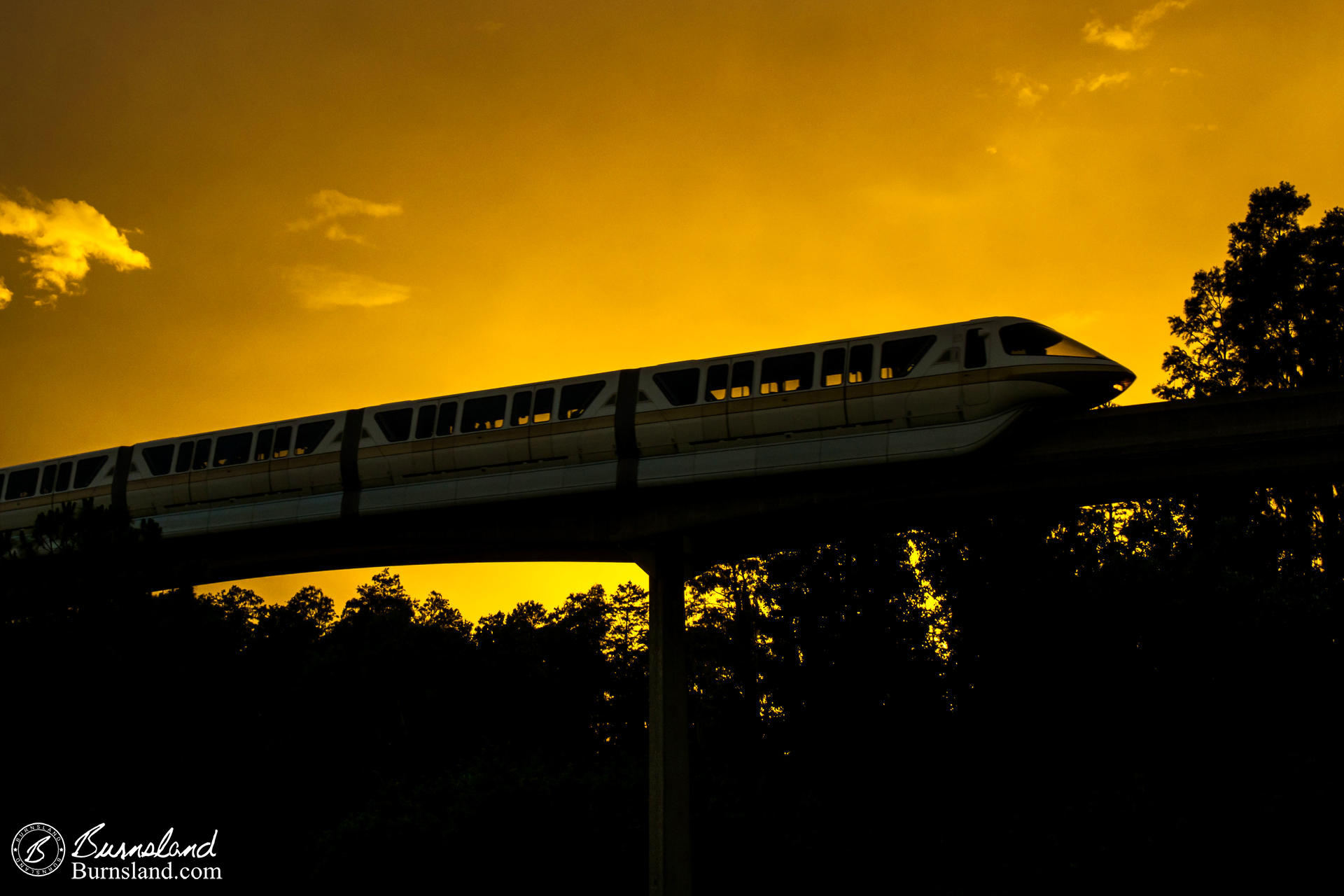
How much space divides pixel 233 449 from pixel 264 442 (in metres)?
1.01

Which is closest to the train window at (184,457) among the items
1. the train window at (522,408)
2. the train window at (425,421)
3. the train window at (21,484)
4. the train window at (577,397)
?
the train window at (21,484)

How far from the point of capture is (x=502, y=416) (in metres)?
26.6

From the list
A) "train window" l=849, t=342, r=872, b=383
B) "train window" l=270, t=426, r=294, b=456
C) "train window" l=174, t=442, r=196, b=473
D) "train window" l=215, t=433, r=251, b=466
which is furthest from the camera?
"train window" l=174, t=442, r=196, b=473

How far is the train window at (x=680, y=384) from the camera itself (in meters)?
24.6

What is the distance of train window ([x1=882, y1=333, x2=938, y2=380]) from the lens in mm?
22281

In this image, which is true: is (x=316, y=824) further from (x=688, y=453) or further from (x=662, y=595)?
(x=688, y=453)

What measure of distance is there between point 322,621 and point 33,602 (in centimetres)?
5496

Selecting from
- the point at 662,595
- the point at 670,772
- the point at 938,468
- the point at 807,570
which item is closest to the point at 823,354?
the point at 938,468

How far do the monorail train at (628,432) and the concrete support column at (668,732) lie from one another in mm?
3763

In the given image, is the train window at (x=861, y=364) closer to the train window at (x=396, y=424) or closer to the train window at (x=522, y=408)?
the train window at (x=522, y=408)

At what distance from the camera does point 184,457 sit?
3139 centimetres

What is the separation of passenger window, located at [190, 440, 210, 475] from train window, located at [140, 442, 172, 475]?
1040 millimetres

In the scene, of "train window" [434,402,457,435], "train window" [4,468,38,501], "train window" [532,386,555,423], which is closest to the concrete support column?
"train window" [532,386,555,423]

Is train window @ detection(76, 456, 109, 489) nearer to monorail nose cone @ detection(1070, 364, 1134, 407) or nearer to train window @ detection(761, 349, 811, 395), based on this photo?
train window @ detection(761, 349, 811, 395)
